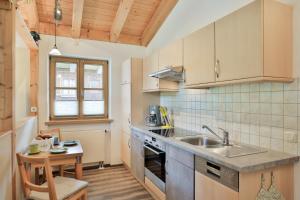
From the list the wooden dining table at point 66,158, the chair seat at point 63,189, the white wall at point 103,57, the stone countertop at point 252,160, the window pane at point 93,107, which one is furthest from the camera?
the window pane at point 93,107

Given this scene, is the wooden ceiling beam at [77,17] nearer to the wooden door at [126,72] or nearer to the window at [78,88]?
the window at [78,88]

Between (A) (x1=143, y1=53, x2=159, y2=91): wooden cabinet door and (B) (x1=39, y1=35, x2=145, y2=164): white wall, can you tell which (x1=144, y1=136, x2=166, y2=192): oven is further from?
(B) (x1=39, y1=35, x2=145, y2=164): white wall

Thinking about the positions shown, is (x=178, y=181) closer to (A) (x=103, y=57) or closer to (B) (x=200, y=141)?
(B) (x=200, y=141)

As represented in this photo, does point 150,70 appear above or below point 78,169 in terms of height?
above

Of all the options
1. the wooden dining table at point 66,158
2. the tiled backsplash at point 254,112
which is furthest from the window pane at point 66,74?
the tiled backsplash at point 254,112

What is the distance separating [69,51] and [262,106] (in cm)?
325

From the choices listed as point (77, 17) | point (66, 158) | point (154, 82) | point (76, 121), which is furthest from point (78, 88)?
point (66, 158)

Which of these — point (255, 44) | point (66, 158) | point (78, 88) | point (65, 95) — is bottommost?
point (66, 158)

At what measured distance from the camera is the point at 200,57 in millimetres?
2160

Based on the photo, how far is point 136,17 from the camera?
3707 mm

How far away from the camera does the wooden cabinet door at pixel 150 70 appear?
315 cm

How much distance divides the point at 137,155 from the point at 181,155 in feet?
4.29

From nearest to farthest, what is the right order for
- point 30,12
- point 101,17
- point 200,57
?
point 200,57 < point 30,12 < point 101,17

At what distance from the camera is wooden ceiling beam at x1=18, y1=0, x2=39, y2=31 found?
2850 mm
